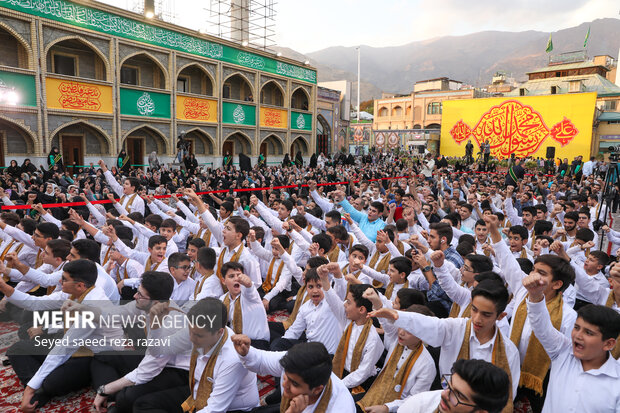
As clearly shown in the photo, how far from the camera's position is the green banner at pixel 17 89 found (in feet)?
43.0

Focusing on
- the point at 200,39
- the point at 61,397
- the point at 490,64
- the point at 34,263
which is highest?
the point at 490,64

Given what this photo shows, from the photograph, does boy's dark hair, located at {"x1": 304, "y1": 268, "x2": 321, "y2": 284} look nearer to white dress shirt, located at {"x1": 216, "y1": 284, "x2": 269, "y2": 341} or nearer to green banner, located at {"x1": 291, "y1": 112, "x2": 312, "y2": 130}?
white dress shirt, located at {"x1": 216, "y1": 284, "x2": 269, "y2": 341}

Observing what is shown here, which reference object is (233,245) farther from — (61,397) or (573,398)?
(573,398)

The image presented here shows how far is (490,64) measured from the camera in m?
170

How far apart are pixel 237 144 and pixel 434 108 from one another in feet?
85.7

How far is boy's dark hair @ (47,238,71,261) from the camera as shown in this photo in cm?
404

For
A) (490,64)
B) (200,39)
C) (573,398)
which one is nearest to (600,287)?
(573,398)

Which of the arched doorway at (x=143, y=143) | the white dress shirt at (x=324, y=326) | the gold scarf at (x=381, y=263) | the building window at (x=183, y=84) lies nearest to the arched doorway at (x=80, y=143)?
the arched doorway at (x=143, y=143)

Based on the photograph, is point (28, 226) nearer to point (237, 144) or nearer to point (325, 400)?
point (325, 400)

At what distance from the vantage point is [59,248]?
4055 mm

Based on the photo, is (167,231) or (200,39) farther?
(200,39)

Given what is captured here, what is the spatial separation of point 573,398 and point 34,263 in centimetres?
578

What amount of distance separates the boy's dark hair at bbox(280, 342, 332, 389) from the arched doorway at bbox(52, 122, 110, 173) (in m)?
16.2

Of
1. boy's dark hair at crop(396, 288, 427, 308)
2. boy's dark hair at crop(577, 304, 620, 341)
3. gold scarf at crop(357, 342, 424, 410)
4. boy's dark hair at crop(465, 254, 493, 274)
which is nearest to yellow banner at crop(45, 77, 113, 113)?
boy's dark hair at crop(396, 288, 427, 308)
